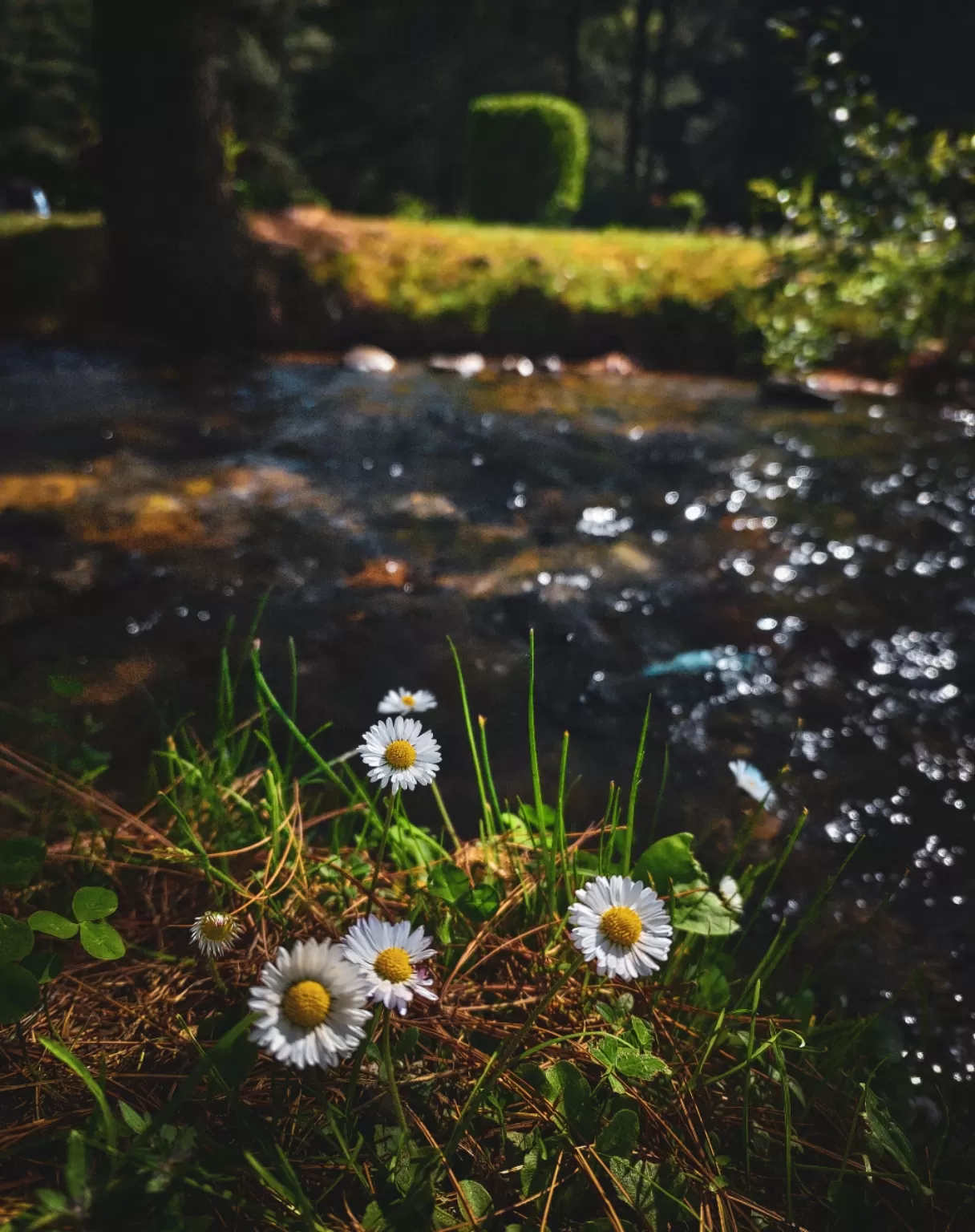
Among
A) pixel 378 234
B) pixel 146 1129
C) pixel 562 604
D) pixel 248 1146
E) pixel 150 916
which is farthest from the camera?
pixel 378 234

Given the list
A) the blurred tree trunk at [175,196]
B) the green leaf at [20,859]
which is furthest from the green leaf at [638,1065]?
the blurred tree trunk at [175,196]

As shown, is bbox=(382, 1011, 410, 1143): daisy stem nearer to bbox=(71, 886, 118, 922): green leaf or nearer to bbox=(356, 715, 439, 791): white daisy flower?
bbox=(356, 715, 439, 791): white daisy flower

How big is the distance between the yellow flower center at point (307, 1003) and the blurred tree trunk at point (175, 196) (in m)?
6.03

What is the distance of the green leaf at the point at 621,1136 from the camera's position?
0.88 m

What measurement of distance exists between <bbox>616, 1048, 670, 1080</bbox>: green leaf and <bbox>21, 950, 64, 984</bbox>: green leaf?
65cm

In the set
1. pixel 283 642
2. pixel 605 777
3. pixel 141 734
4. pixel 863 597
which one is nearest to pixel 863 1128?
pixel 605 777

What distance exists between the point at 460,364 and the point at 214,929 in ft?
17.9

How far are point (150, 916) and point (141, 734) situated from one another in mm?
705

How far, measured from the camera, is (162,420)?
422cm

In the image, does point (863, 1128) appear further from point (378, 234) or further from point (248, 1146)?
point (378, 234)

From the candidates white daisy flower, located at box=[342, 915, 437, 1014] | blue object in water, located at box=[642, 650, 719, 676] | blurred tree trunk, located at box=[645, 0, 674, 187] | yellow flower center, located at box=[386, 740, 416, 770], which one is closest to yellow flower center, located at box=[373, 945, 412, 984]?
white daisy flower, located at box=[342, 915, 437, 1014]

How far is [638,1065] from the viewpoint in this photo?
924mm

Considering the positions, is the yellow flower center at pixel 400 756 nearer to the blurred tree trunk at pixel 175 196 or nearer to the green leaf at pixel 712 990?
the green leaf at pixel 712 990

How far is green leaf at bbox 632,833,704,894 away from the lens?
121cm
